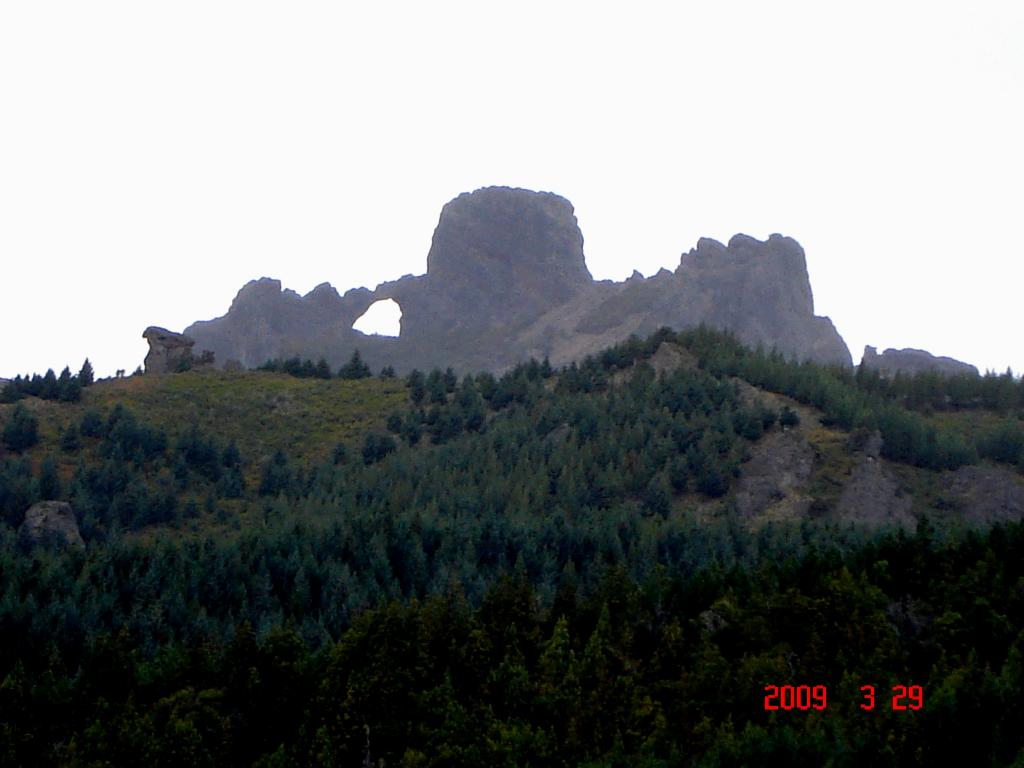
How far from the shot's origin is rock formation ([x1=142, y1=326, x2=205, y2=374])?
3984 inches

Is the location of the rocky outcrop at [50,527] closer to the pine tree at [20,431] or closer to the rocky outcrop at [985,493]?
the pine tree at [20,431]

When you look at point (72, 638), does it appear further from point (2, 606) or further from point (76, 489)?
point (76, 489)

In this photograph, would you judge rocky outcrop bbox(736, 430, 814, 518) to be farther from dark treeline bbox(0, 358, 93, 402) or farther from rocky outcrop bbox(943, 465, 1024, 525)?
dark treeline bbox(0, 358, 93, 402)

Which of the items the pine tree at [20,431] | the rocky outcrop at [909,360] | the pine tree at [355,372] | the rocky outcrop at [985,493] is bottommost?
the rocky outcrop at [985,493]

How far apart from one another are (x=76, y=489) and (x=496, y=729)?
142 feet

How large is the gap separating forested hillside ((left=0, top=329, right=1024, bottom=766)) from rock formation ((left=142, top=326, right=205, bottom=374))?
598 cm

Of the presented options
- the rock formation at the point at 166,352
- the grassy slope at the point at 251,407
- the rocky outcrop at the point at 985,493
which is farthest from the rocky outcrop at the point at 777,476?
the rock formation at the point at 166,352

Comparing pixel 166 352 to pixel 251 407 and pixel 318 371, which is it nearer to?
pixel 318 371

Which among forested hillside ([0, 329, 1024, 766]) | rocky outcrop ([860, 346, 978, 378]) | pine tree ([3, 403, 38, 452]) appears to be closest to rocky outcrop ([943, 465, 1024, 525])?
forested hillside ([0, 329, 1024, 766])

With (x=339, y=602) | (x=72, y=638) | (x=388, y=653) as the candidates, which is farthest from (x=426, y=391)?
(x=388, y=653)

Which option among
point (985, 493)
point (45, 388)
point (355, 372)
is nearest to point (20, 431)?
point (45, 388)

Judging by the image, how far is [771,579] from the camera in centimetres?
3978

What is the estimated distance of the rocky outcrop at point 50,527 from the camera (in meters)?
63.0
